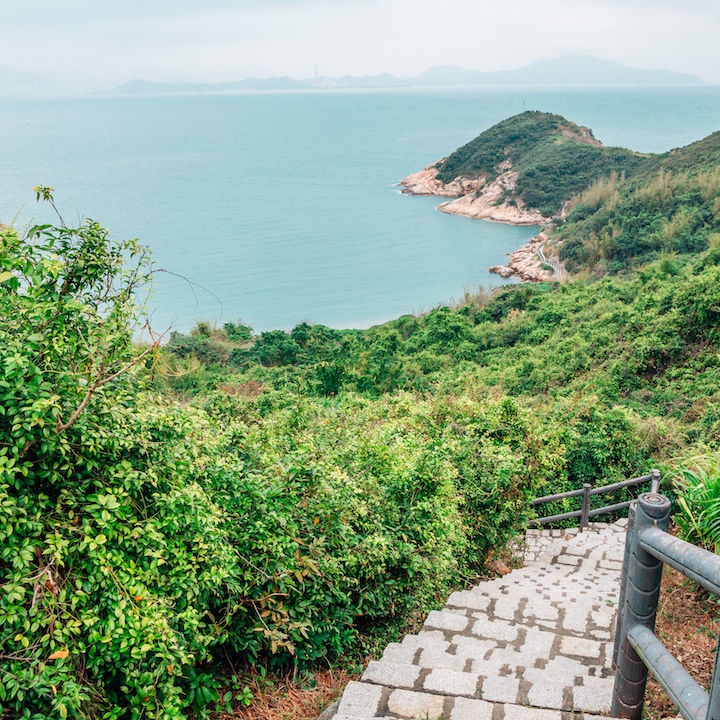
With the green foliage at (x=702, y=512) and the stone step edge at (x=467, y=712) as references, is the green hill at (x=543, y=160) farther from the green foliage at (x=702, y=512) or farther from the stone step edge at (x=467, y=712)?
the stone step edge at (x=467, y=712)

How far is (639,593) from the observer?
2.59 meters

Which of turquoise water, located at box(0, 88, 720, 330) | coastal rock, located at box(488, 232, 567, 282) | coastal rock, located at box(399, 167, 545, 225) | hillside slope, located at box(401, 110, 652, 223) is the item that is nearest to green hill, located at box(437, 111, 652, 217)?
hillside slope, located at box(401, 110, 652, 223)

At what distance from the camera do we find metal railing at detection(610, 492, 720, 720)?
2.06m

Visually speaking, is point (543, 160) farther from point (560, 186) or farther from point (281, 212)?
point (281, 212)

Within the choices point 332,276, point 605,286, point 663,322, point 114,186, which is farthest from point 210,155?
point 663,322

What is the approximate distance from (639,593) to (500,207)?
58952 mm

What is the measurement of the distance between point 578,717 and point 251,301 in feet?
128

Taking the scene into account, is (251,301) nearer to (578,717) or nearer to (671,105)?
(578,717)

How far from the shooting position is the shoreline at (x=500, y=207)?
42594mm

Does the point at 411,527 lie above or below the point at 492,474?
above

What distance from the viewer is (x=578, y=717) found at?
2.87 m

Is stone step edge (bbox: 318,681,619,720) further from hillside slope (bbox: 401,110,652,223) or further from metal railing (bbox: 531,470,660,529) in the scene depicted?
hillside slope (bbox: 401,110,652,223)

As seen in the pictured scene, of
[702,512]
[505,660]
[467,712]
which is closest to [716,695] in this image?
[467,712]

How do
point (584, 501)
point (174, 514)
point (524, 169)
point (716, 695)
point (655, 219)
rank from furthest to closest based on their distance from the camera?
point (524, 169), point (655, 219), point (584, 501), point (174, 514), point (716, 695)
